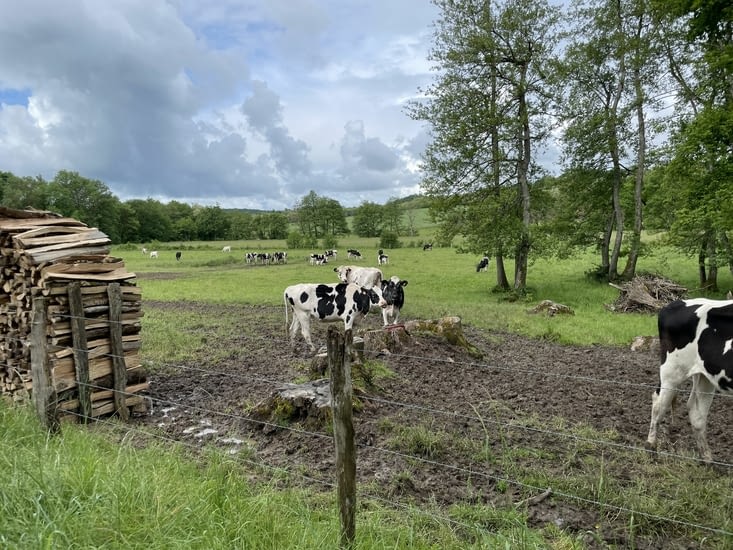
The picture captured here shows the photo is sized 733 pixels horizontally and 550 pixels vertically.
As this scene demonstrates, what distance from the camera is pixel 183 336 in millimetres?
11305

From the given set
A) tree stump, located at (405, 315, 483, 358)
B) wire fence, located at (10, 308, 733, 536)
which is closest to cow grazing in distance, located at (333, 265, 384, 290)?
tree stump, located at (405, 315, 483, 358)

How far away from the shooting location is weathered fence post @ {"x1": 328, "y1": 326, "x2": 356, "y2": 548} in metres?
2.89

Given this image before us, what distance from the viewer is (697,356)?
5.45 m

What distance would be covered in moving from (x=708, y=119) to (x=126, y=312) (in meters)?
14.8

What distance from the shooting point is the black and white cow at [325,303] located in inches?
435

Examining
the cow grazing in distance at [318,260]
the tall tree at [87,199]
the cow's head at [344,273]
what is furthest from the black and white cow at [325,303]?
the tall tree at [87,199]

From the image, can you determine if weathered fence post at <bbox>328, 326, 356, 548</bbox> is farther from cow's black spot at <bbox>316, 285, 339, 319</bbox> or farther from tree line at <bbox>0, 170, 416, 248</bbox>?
tree line at <bbox>0, 170, 416, 248</bbox>

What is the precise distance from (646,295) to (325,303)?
38.2 ft

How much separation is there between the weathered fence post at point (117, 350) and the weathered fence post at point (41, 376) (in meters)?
1.41

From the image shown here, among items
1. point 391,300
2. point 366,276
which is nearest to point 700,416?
point 391,300

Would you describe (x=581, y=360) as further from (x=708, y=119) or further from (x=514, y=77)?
(x=514, y=77)

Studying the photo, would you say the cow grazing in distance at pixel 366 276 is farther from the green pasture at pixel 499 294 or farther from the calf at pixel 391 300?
the calf at pixel 391 300

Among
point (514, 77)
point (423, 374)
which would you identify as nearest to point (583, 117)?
point (514, 77)

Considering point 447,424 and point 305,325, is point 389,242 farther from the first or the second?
point 447,424
